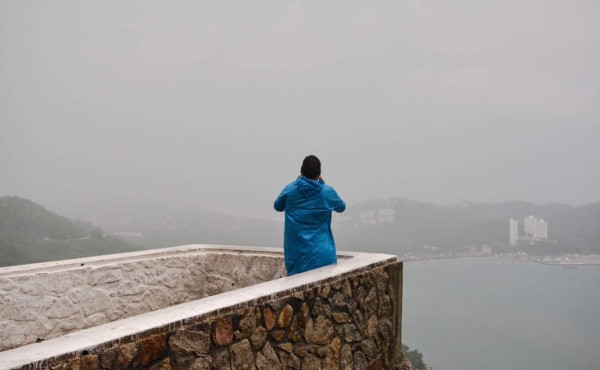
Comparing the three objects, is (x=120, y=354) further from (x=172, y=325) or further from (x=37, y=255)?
(x=37, y=255)

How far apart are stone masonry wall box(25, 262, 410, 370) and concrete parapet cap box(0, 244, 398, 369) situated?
1.1 inches

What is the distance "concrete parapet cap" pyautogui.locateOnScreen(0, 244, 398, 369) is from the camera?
195 centimetres

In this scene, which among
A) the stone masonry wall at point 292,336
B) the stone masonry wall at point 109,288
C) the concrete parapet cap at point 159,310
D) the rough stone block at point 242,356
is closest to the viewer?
the concrete parapet cap at point 159,310

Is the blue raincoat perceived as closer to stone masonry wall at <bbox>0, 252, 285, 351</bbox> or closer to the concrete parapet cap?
the concrete parapet cap

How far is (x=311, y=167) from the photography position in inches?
159

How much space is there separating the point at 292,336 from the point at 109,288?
1892 mm

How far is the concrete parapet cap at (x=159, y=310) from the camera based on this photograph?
1.95 m

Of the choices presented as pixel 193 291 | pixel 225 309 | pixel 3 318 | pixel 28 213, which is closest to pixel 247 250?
pixel 193 291

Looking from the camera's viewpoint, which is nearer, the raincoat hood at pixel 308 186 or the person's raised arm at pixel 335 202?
the raincoat hood at pixel 308 186

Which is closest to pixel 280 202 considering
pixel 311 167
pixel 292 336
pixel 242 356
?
pixel 311 167

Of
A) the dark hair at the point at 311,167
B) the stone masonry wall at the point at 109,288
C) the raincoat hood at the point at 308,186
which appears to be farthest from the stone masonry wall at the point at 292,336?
the stone masonry wall at the point at 109,288

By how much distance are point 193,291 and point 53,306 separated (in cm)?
139

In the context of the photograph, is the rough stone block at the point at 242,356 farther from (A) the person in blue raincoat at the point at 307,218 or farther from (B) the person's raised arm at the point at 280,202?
(B) the person's raised arm at the point at 280,202

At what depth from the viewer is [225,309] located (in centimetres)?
256
